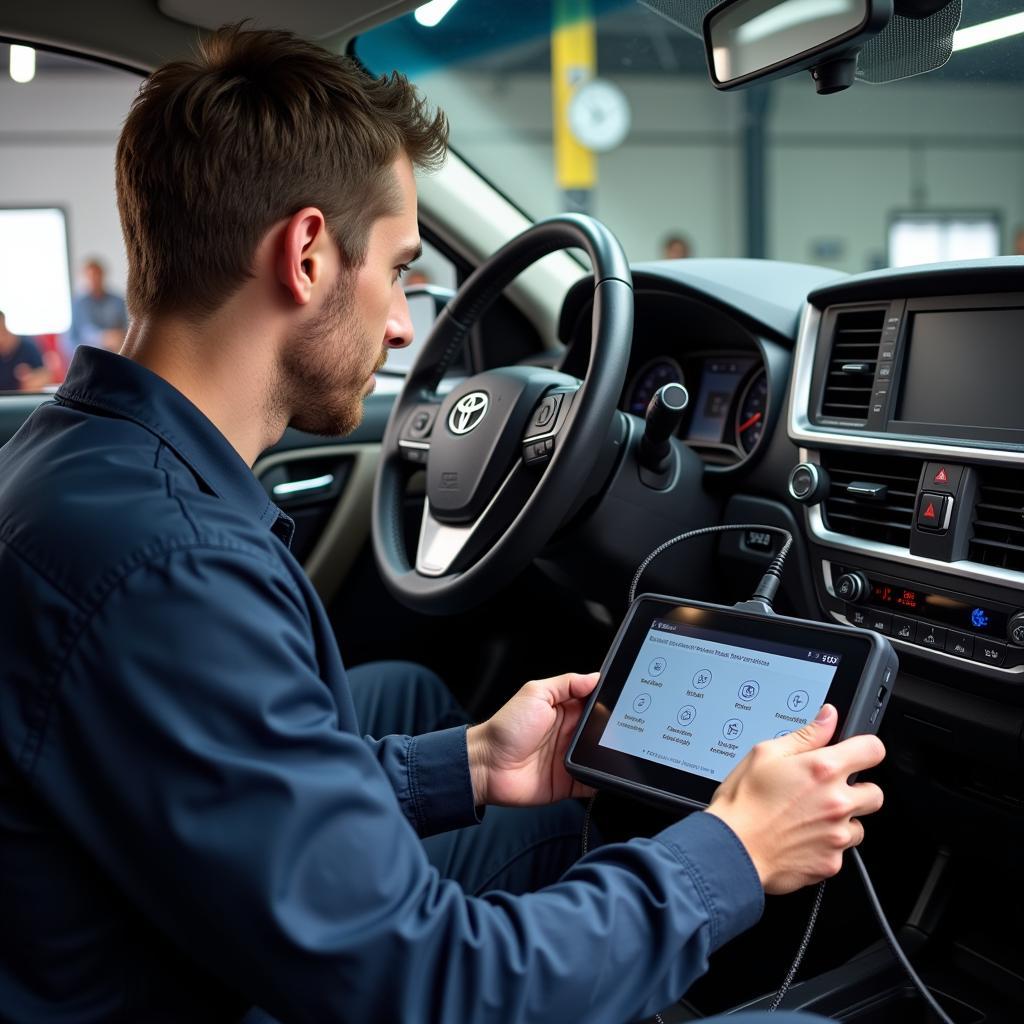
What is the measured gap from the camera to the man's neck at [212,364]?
93 cm

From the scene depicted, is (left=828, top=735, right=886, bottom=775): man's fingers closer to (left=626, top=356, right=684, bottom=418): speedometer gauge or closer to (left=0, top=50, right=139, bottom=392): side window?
(left=626, top=356, right=684, bottom=418): speedometer gauge

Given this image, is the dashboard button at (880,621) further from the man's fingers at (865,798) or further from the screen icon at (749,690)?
the man's fingers at (865,798)

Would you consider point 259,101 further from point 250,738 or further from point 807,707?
point 807,707

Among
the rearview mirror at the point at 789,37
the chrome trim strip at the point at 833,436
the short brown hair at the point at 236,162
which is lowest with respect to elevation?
the chrome trim strip at the point at 833,436

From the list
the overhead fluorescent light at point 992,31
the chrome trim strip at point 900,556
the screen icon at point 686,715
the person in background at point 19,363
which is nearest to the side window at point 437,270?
the person in background at point 19,363

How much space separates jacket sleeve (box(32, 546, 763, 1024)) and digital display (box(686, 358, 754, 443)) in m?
1.18

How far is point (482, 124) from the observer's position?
2783mm

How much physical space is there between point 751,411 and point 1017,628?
2.01 ft

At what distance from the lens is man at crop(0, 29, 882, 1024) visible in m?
0.67

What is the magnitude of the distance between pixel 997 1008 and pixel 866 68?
1164 mm

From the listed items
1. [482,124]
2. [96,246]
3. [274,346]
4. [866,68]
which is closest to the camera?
[274,346]

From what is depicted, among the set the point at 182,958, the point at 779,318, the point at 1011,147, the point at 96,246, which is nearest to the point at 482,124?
the point at 779,318

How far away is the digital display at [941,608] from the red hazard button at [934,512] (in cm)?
8

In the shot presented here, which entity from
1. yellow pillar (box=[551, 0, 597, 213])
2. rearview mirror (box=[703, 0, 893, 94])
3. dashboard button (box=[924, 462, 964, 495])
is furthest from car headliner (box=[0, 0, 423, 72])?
yellow pillar (box=[551, 0, 597, 213])
